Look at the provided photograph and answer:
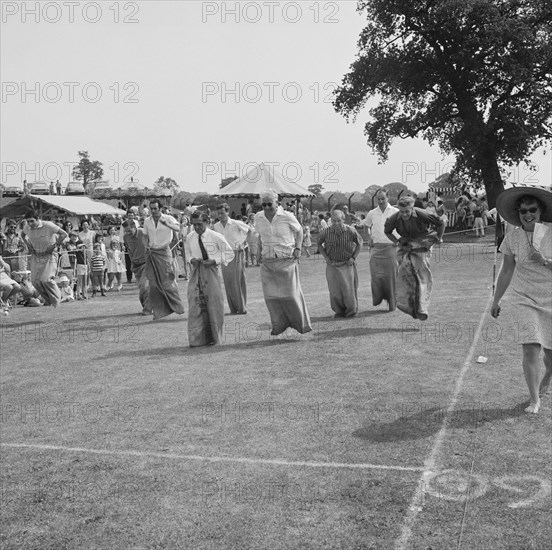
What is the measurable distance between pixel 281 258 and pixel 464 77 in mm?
27810

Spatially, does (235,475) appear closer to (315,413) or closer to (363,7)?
(315,413)

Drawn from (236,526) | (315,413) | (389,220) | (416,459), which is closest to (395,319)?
(389,220)

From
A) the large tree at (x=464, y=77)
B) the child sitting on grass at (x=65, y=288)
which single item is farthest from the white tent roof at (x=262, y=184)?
the child sitting on grass at (x=65, y=288)

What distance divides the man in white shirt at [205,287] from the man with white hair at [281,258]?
570 millimetres

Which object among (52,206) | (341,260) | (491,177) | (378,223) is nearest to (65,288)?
(341,260)

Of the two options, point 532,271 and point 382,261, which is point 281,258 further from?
point 532,271

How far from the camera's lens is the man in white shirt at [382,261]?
1319 cm

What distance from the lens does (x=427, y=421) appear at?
21.6 ft

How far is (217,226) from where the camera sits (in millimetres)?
14445

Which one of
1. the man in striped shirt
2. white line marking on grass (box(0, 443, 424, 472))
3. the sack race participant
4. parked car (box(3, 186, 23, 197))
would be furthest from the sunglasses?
parked car (box(3, 186, 23, 197))

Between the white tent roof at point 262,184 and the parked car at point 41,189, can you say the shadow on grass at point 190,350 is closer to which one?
the white tent roof at point 262,184

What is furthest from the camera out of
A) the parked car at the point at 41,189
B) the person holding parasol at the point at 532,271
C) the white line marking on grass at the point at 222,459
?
the parked car at the point at 41,189

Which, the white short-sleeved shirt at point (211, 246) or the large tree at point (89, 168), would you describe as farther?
the large tree at point (89, 168)

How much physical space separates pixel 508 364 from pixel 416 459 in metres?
3.25
